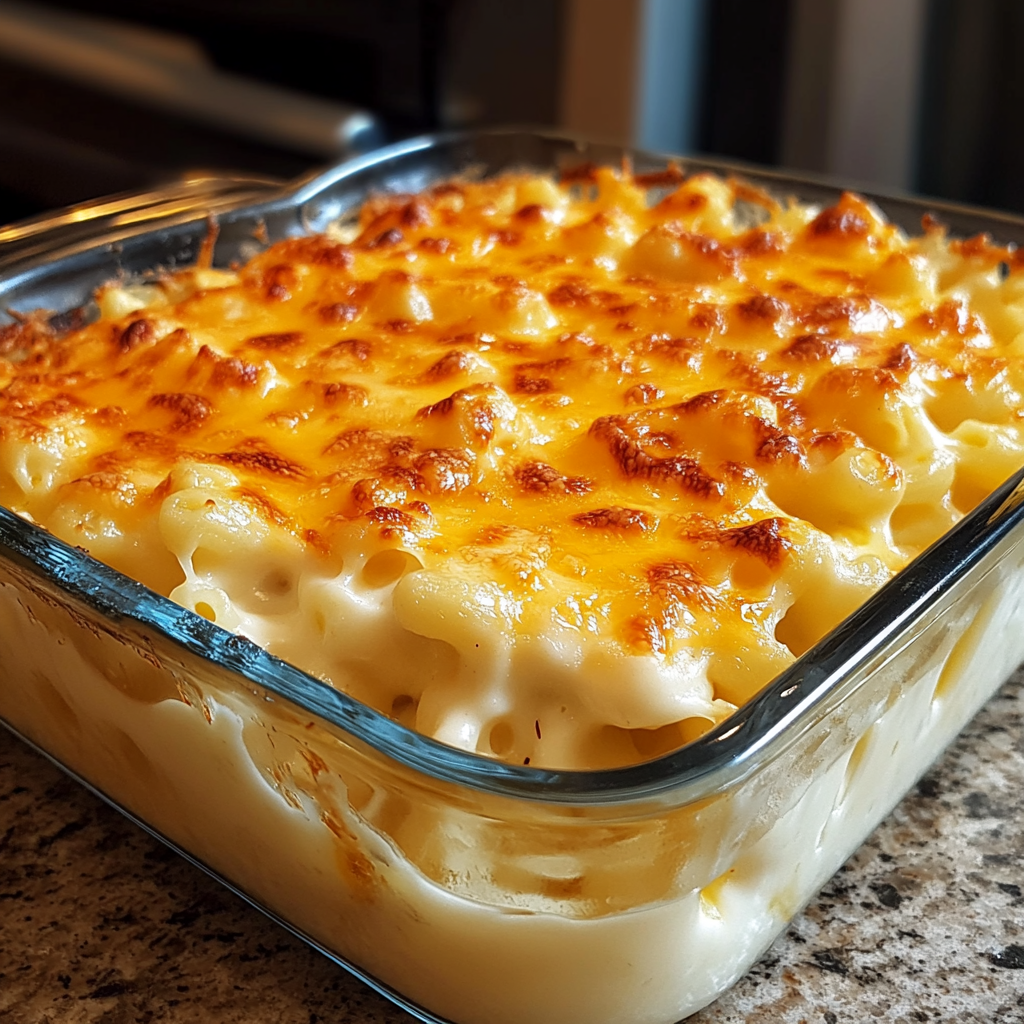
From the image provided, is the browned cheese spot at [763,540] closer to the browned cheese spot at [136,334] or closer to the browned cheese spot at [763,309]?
the browned cheese spot at [763,309]

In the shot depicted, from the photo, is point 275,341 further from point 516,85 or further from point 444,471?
point 516,85

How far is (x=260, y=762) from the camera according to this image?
60 centimetres

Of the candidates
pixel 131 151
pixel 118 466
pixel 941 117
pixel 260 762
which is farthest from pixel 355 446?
pixel 131 151

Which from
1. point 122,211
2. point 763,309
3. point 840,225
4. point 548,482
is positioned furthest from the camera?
point 122,211

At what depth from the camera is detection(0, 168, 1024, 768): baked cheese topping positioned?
662mm

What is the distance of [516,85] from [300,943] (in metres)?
1.80

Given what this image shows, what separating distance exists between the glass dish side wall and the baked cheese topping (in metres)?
0.07

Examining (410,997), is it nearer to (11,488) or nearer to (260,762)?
Result: (260,762)

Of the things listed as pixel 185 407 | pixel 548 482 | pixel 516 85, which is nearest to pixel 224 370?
pixel 185 407

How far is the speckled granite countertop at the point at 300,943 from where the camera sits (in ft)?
2.20

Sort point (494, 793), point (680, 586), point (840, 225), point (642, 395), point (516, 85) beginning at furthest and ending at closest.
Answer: point (516, 85), point (840, 225), point (642, 395), point (680, 586), point (494, 793)

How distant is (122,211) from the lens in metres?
1.30

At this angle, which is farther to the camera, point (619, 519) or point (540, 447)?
point (540, 447)

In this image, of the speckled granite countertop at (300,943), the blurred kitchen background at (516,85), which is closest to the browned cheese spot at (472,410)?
the speckled granite countertop at (300,943)
